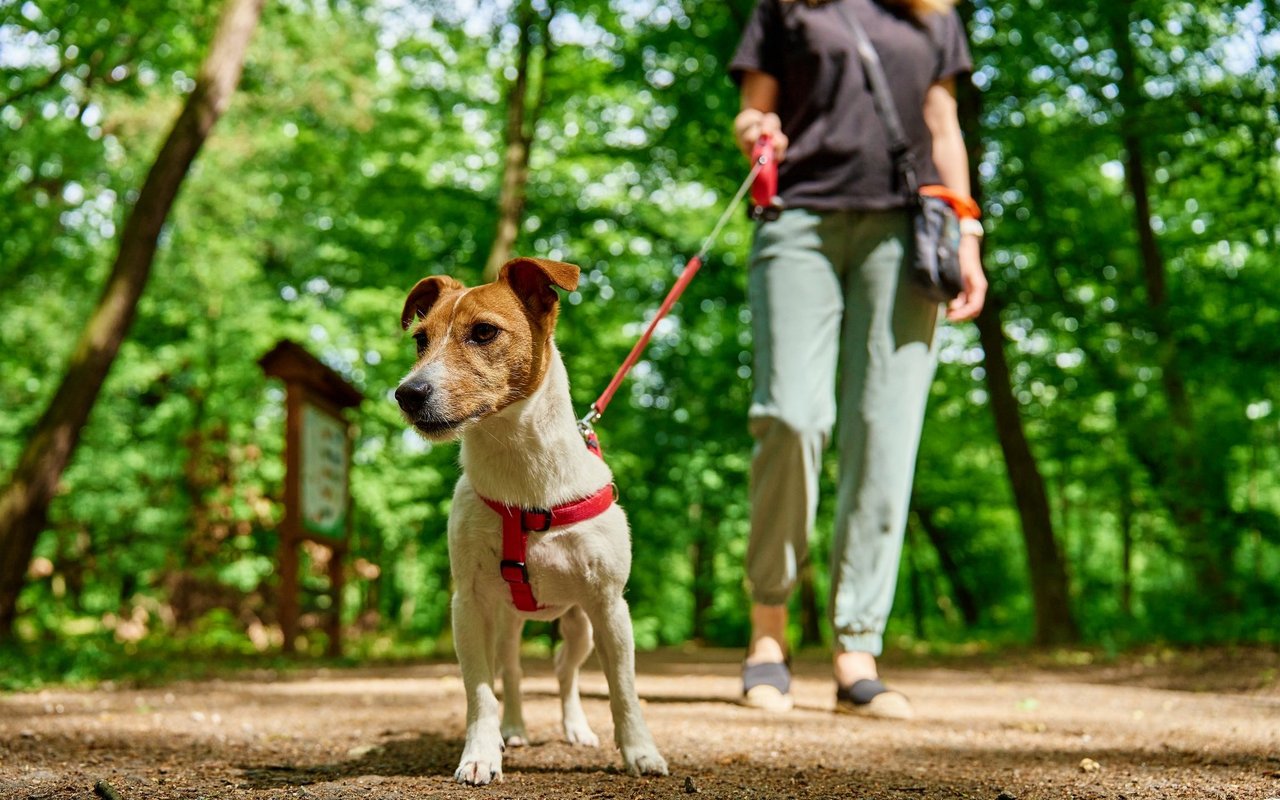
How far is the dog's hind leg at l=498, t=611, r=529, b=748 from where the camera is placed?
139 inches

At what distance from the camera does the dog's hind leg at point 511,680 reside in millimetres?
3529

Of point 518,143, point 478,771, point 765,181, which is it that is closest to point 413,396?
point 478,771

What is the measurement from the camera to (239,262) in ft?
53.4

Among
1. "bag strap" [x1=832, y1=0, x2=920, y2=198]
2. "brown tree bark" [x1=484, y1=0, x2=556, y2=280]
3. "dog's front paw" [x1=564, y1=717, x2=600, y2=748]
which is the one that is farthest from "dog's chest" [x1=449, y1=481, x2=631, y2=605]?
"brown tree bark" [x1=484, y1=0, x2=556, y2=280]

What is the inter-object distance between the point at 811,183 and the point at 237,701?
3659 millimetres

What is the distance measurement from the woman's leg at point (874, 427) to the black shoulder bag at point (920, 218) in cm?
8

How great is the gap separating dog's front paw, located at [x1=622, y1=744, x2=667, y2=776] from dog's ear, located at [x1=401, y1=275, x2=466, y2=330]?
4.38 ft

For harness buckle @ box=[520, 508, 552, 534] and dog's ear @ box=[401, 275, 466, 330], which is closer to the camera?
harness buckle @ box=[520, 508, 552, 534]

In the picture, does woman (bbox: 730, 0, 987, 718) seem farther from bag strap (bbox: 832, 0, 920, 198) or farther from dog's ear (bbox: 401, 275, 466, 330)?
dog's ear (bbox: 401, 275, 466, 330)

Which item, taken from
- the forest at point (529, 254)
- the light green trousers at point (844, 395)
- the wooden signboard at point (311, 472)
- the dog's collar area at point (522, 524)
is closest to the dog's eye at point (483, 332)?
the dog's collar area at point (522, 524)

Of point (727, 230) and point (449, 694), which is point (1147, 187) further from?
point (449, 694)

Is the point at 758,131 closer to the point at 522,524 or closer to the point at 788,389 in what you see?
the point at 788,389

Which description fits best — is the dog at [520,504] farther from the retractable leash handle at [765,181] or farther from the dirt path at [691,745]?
the retractable leash handle at [765,181]

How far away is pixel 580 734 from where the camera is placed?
3621mm
